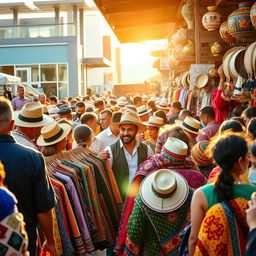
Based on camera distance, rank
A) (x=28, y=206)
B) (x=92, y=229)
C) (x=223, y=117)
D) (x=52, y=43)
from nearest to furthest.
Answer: (x=28, y=206), (x=92, y=229), (x=223, y=117), (x=52, y=43)

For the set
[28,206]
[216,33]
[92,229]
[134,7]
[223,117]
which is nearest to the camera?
[28,206]

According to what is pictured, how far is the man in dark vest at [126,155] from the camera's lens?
5.92 meters

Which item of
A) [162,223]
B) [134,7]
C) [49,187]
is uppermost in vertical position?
[134,7]

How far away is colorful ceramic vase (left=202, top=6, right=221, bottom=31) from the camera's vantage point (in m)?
8.84

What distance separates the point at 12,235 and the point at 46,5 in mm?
34409

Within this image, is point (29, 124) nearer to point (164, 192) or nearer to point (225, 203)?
point (164, 192)

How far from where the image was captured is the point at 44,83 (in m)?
33.1

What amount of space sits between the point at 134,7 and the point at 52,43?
21887mm

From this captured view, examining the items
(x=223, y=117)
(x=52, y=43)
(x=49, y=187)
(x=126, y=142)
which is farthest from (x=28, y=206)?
(x=52, y=43)

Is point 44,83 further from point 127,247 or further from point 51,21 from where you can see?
point 127,247

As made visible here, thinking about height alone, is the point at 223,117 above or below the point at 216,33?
below

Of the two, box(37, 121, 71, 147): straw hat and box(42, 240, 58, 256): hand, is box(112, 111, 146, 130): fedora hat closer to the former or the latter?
box(37, 121, 71, 147): straw hat

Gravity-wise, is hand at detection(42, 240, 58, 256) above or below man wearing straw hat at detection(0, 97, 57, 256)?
below

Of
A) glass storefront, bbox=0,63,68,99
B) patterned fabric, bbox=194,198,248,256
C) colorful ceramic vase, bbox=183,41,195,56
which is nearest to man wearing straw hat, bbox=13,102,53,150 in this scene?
patterned fabric, bbox=194,198,248,256
